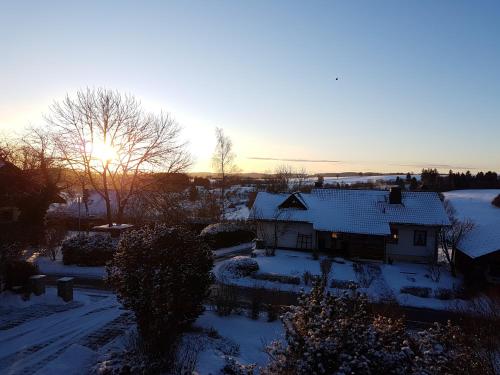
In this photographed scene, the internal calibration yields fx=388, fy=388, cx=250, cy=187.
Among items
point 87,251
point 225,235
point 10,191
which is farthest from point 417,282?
point 10,191

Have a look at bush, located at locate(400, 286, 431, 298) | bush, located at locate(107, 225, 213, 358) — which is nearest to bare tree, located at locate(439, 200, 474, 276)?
bush, located at locate(400, 286, 431, 298)

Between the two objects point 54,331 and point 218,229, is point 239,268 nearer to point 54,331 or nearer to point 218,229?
point 218,229

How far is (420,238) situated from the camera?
30438 mm

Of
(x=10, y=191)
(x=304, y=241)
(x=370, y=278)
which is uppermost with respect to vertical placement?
(x=10, y=191)

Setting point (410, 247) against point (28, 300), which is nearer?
point (28, 300)

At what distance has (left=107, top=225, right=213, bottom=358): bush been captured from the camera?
9.99 m

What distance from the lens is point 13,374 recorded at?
9102 millimetres

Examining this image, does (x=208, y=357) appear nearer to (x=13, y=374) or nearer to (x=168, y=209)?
(x=13, y=374)

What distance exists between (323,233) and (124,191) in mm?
18133

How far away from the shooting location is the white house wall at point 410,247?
99.1 feet

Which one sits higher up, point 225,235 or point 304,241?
point 225,235

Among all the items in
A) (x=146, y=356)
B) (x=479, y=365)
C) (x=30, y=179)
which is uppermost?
(x=30, y=179)

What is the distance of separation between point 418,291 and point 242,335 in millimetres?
13501

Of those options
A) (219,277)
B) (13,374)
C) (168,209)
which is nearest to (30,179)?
(168,209)
